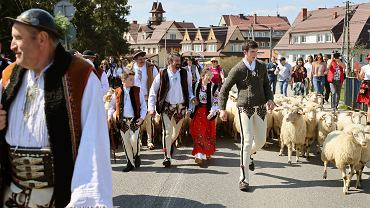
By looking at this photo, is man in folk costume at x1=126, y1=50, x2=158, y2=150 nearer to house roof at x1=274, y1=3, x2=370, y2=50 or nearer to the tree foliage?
the tree foliage

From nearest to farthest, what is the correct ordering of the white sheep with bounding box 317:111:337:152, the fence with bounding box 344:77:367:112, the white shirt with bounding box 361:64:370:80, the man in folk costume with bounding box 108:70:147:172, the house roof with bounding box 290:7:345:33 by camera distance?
the man in folk costume with bounding box 108:70:147:172
the white sheep with bounding box 317:111:337:152
the white shirt with bounding box 361:64:370:80
the fence with bounding box 344:77:367:112
the house roof with bounding box 290:7:345:33

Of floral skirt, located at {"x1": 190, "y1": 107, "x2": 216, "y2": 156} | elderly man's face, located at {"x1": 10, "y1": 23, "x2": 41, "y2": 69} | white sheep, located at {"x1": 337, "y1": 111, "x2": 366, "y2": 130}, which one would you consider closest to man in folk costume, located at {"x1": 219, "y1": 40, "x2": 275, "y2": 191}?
floral skirt, located at {"x1": 190, "y1": 107, "x2": 216, "y2": 156}

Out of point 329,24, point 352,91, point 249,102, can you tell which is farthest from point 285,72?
point 329,24

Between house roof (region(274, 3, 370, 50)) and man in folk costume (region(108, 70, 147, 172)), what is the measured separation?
173 ft

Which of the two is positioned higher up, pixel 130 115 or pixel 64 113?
pixel 64 113

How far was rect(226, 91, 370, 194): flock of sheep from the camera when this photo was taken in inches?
268

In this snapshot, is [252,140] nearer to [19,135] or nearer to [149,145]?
[149,145]

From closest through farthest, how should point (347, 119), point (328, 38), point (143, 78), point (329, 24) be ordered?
point (347, 119)
point (143, 78)
point (328, 38)
point (329, 24)

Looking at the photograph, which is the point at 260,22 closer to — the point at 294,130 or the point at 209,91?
the point at 294,130

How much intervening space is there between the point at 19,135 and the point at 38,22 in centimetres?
63

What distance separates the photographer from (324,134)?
9047 millimetres

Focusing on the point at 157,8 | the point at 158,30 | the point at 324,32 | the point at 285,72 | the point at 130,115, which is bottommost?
the point at 130,115

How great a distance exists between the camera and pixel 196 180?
23.8 ft

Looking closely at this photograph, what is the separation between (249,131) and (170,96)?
2.09m
